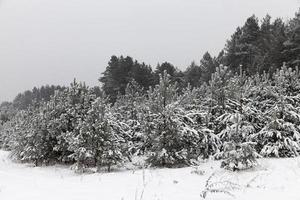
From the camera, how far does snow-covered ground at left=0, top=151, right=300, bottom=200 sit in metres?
6.66

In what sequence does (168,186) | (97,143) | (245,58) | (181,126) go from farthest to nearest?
1. (245,58)
2. (97,143)
3. (181,126)
4. (168,186)

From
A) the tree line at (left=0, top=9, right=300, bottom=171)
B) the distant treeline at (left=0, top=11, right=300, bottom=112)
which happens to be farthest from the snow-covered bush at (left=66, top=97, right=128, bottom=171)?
the distant treeline at (left=0, top=11, right=300, bottom=112)

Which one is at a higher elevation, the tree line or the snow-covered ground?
the tree line

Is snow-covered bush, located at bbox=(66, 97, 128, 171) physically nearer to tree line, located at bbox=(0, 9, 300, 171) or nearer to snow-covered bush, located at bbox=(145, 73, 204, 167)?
tree line, located at bbox=(0, 9, 300, 171)

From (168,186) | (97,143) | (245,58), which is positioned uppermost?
(245,58)

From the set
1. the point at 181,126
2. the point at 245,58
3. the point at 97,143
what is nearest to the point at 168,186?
the point at 181,126

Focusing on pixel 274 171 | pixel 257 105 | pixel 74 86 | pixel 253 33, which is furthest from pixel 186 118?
pixel 253 33

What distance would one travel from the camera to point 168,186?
29.6 feet

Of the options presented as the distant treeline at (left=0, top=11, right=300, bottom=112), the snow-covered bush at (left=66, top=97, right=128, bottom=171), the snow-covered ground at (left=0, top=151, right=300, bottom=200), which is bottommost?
the snow-covered ground at (left=0, top=151, right=300, bottom=200)

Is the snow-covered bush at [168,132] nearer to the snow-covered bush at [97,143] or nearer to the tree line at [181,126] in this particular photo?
the tree line at [181,126]

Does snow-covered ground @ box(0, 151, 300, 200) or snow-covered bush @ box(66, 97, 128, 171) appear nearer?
snow-covered ground @ box(0, 151, 300, 200)

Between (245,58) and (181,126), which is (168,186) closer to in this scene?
(181,126)

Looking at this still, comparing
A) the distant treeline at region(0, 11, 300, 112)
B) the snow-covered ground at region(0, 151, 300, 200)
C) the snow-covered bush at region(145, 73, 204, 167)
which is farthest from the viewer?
the distant treeline at region(0, 11, 300, 112)

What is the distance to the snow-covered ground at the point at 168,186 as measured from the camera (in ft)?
21.8
